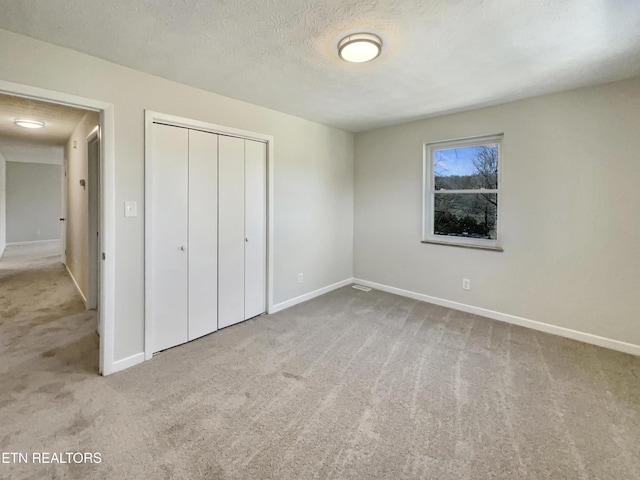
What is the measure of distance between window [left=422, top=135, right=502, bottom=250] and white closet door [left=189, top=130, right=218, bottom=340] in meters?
2.70

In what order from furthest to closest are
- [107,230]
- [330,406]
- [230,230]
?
[230,230]
[107,230]
[330,406]

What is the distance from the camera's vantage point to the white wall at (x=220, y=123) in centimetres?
207

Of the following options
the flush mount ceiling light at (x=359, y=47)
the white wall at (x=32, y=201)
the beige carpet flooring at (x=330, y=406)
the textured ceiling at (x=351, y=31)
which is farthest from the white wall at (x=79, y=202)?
the white wall at (x=32, y=201)

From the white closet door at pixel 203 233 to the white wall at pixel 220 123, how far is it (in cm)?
32

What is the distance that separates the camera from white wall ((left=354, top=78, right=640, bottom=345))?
8.71 feet

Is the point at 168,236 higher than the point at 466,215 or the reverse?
the reverse

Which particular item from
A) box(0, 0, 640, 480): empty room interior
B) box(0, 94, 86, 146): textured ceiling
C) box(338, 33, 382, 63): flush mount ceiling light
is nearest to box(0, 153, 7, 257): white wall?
box(0, 94, 86, 146): textured ceiling

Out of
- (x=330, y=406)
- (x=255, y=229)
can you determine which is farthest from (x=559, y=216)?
(x=255, y=229)

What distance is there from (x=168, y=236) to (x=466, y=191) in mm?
3396

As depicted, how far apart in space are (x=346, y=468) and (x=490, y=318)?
271cm

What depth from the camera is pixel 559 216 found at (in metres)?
2.97

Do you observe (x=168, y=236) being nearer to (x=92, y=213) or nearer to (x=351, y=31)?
(x=92, y=213)

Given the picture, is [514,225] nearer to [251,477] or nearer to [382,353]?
[382,353]

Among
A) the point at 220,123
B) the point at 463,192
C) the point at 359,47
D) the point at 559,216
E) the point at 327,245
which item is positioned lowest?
the point at 327,245
